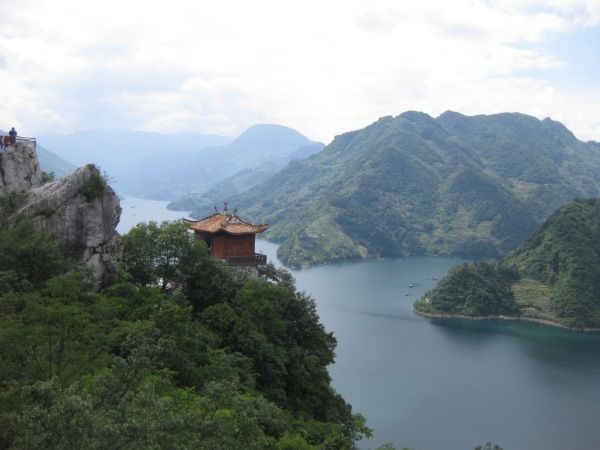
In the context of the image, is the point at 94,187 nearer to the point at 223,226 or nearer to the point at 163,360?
the point at 163,360

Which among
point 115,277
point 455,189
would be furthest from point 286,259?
point 115,277

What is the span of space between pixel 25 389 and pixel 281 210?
15301 cm

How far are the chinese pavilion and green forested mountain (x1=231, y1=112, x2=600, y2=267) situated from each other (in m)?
80.6

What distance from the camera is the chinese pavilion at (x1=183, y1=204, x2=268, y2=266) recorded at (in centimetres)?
2706

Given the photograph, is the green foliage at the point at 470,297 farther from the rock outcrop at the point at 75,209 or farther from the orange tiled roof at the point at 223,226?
the rock outcrop at the point at 75,209

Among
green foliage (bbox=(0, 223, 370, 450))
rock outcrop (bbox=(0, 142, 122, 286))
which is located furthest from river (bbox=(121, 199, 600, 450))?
rock outcrop (bbox=(0, 142, 122, 286))

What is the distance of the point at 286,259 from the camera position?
363 feet

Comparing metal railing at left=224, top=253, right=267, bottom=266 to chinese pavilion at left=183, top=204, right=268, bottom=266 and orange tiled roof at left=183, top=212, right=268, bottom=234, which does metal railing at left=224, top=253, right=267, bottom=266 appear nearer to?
chinese pavilion at left=183, top=204, right=268, bottom=266

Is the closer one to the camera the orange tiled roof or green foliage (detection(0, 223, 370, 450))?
green foliage (detection(0, 223, 370, 450))

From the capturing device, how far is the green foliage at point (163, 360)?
7.25 meters

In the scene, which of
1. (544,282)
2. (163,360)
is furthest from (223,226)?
(544,282)

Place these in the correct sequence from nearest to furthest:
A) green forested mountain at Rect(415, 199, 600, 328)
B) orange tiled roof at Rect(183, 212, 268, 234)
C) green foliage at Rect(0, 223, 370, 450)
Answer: green foliage at Rect(0, 223, 370, 450), orange tiled roof at Rect(183, 212, 268, 234), green forested mountain at Rect(415, 199, 600, 328)

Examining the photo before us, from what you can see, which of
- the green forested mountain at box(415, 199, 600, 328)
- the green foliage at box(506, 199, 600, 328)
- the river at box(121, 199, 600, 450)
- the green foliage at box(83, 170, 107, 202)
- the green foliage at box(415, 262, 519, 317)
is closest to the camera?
the green foliage at box(83, 170, 107, 202)

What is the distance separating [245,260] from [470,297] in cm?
5554
